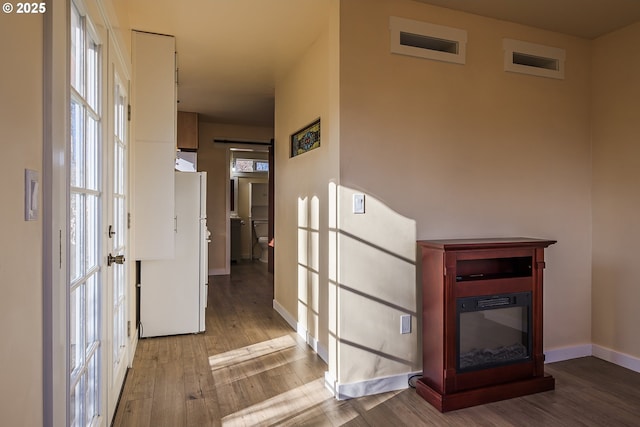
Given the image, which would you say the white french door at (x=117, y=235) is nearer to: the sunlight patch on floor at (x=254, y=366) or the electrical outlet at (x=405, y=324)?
the sunlight patch on floor at (x=254, y=366)

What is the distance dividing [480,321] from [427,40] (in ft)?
6.53

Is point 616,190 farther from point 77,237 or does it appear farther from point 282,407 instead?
point 77,237

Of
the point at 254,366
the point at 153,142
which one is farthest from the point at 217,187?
the point at 254,366

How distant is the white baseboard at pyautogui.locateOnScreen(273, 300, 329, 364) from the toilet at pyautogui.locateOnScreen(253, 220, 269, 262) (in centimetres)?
430

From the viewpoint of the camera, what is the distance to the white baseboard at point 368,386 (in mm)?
2498

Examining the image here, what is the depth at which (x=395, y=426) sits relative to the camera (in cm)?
217

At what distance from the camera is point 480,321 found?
2.55 m

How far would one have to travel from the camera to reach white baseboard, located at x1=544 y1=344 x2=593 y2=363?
3107 millimetres

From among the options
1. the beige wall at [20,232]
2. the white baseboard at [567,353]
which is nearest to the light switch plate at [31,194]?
the beige wall at [20,232]

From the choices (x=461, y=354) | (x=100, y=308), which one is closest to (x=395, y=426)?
(x=461, y=354)

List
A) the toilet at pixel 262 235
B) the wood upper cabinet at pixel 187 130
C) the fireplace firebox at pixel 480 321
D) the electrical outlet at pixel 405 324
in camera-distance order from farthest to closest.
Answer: the toilet at pixel 262 235 → the wood upper cabinet at pixel 187 130 → the electrical outlet at pixel 405 324 → the fireplace firebox at pixel 480 321

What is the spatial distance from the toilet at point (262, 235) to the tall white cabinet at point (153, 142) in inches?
221

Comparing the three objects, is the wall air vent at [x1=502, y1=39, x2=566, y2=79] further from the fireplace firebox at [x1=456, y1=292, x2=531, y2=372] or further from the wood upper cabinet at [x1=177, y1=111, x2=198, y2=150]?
the wood upper cabinet at [x1=177, y1=111, x2=198, y2=150]

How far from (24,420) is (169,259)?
8.41ft
